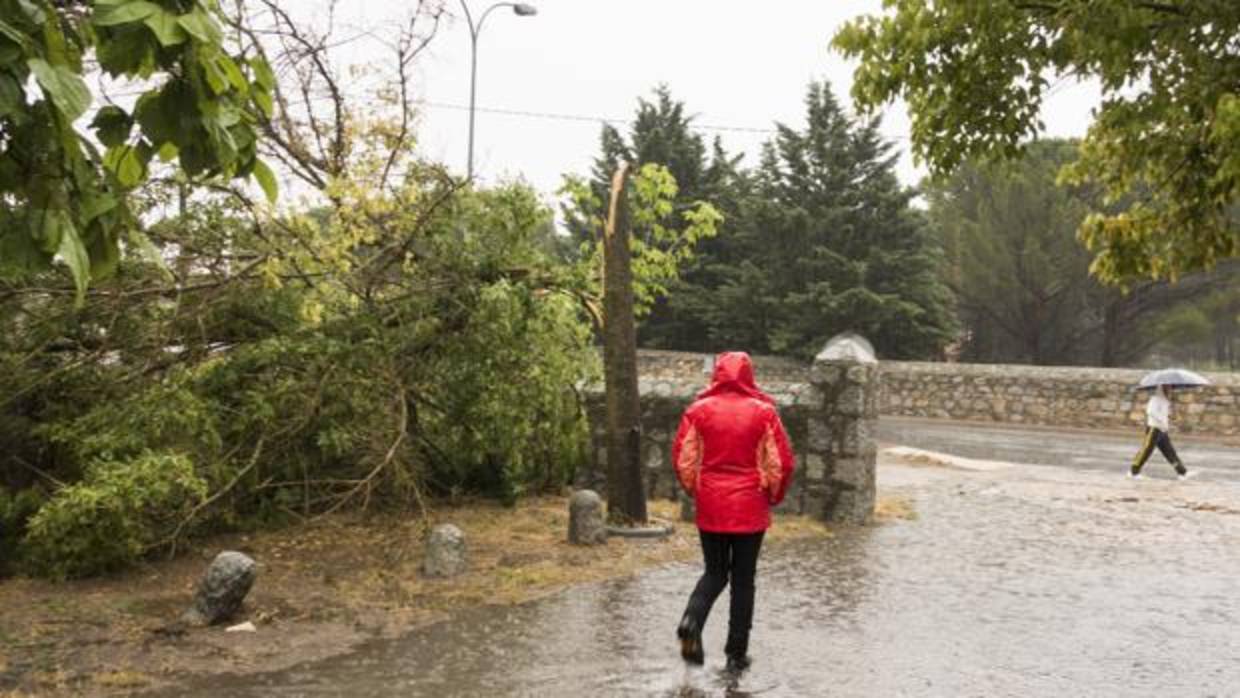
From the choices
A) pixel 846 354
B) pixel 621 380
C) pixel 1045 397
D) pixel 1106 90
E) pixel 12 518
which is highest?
pixel 1106 90

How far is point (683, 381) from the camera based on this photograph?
38.9 feet

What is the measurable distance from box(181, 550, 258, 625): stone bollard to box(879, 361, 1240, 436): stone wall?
18.1m

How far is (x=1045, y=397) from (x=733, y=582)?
836 inches

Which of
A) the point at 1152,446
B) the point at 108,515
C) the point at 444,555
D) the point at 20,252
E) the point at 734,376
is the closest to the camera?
the point at 20,252

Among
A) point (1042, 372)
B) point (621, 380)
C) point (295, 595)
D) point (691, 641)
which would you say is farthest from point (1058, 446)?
point (295, 595)

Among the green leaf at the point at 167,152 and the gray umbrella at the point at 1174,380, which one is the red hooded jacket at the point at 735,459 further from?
the gray umbrella at the point at 1174,380

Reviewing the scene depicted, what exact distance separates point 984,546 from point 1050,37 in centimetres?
473

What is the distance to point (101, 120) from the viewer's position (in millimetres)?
2578

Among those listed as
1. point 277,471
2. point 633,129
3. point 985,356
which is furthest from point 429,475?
point 985,356

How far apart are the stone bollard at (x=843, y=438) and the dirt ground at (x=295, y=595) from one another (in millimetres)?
392

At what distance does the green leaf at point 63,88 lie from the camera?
214cm

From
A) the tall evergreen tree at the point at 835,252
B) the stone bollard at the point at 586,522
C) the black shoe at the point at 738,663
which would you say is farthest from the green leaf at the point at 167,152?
the tall evergreen tree at the point at 835,252

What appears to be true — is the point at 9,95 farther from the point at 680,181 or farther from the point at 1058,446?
the point at 680,181

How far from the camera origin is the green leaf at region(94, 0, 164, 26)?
210 cm
